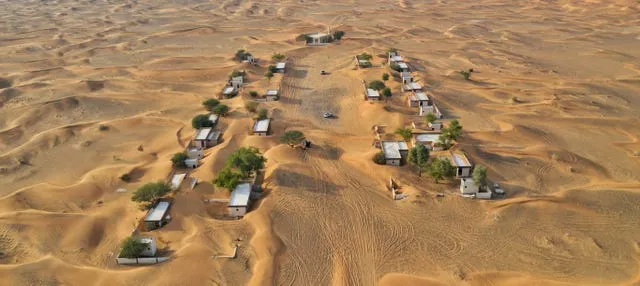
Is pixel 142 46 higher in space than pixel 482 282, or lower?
higher

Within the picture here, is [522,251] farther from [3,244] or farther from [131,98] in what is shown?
[131,98]

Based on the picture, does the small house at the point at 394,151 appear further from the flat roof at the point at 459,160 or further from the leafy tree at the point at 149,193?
the leafy tree at the point at 149,193

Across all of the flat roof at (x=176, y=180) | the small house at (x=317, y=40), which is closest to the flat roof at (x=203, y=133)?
the flat roof at (x=176, y=180)

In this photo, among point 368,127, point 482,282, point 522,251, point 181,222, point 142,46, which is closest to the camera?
point 482,282

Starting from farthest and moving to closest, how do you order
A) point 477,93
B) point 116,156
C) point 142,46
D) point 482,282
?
point 142,46, point 477,93, point 116,156, point 482,282

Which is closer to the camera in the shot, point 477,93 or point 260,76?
point 477,93

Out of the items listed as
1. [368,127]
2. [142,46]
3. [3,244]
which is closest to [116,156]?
[3,244]
